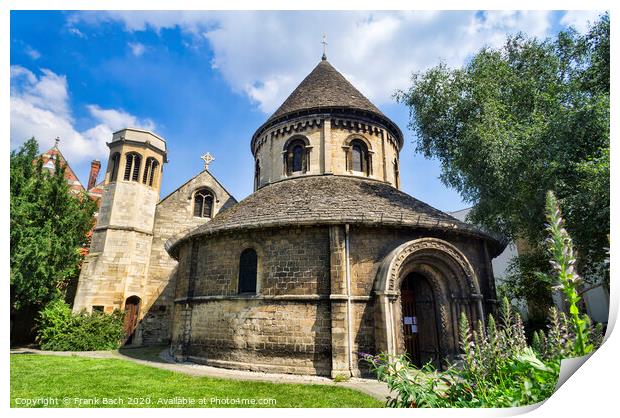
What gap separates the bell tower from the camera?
56.3 feet

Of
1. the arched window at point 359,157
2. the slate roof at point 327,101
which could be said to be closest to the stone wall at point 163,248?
the slate roof at point 327,101

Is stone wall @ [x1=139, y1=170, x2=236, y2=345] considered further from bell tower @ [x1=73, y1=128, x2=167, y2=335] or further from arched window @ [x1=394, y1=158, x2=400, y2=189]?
arched window @ [x1=394, y1=158, x2=400, y2=189]

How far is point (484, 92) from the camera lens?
13.1 m

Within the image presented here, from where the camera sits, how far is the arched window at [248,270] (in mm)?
11352

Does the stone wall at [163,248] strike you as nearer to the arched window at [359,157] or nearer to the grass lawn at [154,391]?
the grass lawn at [154,391]

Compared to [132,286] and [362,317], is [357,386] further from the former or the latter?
[132,286]

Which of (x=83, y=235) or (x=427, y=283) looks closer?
Answer: (x=427, y=283)

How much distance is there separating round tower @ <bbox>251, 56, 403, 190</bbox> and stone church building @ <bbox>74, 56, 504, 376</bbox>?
2.2 inches

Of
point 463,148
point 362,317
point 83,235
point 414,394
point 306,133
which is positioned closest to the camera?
point 414,394

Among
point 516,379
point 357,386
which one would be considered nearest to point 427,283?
point 357,386

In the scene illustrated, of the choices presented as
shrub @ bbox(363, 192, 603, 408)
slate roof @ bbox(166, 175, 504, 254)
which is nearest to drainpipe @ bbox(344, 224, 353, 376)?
slate roof @ bbox(166, 175, 504, 254)

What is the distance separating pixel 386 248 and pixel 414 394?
6.28m

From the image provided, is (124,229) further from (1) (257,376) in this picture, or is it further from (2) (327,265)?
(2) (327,265)

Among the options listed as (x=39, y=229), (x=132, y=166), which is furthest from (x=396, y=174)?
(x=132, y=166)
